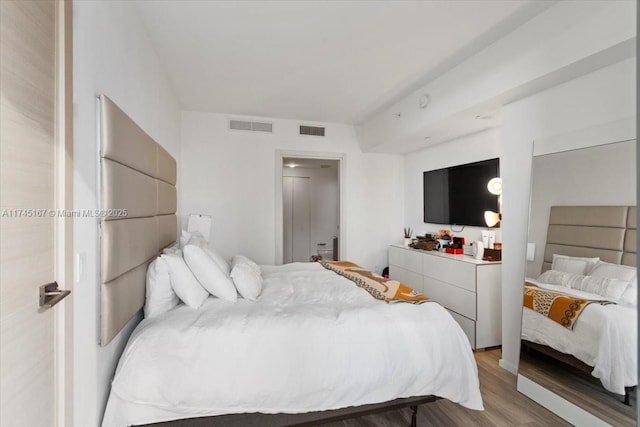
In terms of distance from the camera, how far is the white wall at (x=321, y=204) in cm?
696

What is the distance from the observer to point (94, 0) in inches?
53.7

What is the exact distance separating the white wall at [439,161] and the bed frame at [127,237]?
8.81 feet

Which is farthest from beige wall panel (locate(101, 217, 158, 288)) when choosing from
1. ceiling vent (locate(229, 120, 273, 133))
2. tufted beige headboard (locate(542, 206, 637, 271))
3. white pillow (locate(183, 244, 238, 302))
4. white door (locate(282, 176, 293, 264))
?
white door (locate(282, 176, 293, 264))

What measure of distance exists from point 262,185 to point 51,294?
10.9 feet

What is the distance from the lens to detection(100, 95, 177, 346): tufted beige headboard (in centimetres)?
133

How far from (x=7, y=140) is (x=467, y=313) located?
11.2 feet

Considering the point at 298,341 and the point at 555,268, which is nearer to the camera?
the point at 298,341

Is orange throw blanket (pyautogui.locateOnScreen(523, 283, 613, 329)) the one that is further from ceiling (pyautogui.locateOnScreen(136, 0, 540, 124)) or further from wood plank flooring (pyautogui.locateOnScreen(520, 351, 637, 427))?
ceiling (pyautogui.locateOnScreen(136, 0, 540, 124))

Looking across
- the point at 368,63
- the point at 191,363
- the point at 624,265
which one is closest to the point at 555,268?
the point at 624,265

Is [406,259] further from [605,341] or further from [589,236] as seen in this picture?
[605,341]

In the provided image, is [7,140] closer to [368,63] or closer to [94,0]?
[94,0]

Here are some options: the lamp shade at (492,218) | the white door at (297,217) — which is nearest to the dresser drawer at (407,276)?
the lamp shade at (492,218)

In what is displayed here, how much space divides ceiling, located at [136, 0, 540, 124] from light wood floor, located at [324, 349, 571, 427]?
270 cm

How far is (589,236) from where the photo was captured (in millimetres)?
1913
